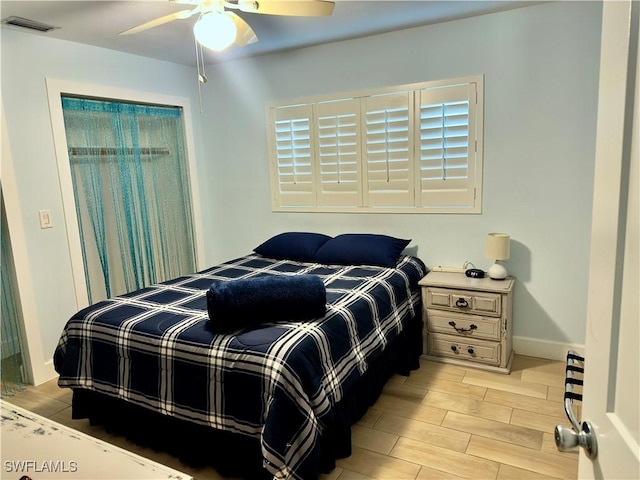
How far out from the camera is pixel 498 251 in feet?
9.63

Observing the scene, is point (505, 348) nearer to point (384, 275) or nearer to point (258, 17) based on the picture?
point (384, 275)

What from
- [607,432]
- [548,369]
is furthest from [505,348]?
[607,432]

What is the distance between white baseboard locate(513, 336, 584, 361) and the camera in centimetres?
303

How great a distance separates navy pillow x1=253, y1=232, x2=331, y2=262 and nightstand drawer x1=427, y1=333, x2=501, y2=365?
1129 mm

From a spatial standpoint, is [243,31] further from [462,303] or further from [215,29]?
[462,303]

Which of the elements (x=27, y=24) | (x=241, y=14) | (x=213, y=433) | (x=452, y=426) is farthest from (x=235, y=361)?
(x=27, y=24)

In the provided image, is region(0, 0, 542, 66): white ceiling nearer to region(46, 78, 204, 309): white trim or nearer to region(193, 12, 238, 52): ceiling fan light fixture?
region(46, 78, 204, 309): white trim

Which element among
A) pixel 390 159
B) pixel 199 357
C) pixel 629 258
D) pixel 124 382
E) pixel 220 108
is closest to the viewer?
pixel 629 258

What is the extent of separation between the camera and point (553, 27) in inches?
109

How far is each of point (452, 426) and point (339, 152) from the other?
2.25 meters

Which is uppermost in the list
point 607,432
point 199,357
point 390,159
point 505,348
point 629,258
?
point 390,159

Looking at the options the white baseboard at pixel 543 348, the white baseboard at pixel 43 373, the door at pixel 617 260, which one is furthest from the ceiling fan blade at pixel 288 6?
the white baseboard at pixel 43 373

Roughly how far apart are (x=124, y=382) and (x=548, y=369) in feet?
8.81

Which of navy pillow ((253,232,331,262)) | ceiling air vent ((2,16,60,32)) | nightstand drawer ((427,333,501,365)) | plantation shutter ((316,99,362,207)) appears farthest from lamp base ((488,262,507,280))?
ceiling air vent ((2,16,60,32))
